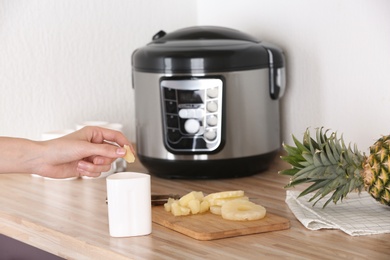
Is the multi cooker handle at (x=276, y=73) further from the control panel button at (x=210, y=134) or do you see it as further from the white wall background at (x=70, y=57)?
the white wall background at (x=70, y=57)

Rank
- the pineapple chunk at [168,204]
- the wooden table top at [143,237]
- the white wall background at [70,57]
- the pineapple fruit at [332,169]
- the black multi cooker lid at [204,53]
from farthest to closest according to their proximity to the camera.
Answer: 1. the white wall background at [70,57]
2. the black multi cooker lid at [204,53]
3. the pineapple chunk at [168,204]
4. the pineapple fruit at [332,169]
5. the wooden table top at [143,237]

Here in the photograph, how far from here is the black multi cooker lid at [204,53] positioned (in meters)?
1.85

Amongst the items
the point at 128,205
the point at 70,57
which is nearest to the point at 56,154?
the point at 128,205

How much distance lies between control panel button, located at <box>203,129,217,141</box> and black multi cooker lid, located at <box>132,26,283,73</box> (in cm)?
14

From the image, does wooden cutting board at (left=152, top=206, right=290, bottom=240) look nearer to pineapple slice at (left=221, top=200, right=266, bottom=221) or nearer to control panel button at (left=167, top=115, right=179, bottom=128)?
pineapple slice at (left=221, top=200, right=266, bottom=221)

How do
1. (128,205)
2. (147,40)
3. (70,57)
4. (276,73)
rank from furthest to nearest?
(147,40) < (70,57) < (276,73) < (128,205)

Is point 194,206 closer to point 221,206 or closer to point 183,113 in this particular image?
point 221,206

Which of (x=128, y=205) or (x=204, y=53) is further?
(x=204, y=53)

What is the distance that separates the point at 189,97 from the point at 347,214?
514mm

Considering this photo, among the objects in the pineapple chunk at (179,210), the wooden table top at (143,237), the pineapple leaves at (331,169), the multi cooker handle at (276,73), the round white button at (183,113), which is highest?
the multi cooker handle at (276,73)

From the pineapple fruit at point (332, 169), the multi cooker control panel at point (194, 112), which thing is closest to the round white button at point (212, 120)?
the multi cooker control panel at point (194, 112)

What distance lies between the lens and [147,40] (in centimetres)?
233

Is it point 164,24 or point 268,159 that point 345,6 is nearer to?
Answer: point 268,159

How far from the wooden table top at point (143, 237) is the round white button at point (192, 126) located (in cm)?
12
